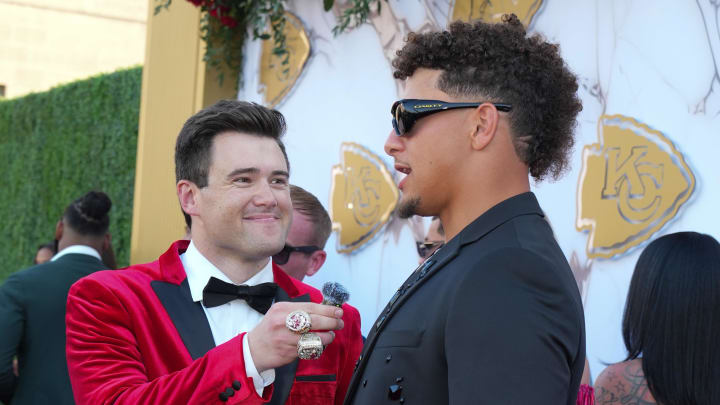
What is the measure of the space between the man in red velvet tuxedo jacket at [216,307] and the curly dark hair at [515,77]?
64cm

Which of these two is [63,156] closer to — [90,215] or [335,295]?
[90,215]

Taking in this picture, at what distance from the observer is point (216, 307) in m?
2.61

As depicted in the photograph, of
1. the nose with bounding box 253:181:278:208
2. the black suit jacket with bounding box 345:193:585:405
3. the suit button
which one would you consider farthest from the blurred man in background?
the suit button

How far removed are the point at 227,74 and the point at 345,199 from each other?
165 cm

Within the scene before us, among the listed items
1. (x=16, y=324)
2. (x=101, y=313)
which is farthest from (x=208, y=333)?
(x=16, y=324)

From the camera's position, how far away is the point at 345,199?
477 centimetres

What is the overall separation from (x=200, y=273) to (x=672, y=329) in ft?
5.19

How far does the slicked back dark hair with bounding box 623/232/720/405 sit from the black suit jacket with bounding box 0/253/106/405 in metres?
2.99

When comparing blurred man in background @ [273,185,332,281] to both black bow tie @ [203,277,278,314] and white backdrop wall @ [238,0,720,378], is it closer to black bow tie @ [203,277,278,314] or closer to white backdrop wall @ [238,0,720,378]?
white backdrop wall @ [238,0,720,378]

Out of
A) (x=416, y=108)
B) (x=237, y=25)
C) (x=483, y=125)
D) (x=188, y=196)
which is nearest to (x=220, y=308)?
(x=188, y=196)

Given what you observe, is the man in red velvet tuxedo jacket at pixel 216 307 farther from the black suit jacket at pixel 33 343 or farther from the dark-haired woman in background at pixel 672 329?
the black suit jacket at pixel 33 343

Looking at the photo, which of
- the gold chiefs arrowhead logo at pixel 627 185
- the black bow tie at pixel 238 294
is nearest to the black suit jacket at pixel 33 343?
the black bow tie at pixel 238 294

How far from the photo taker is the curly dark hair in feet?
6.02

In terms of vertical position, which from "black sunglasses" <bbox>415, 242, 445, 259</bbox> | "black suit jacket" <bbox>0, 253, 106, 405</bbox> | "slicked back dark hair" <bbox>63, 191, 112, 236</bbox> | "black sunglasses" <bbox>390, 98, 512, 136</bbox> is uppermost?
"black sunglasses" <bbox>390, 98, 512, 136</bbox>
